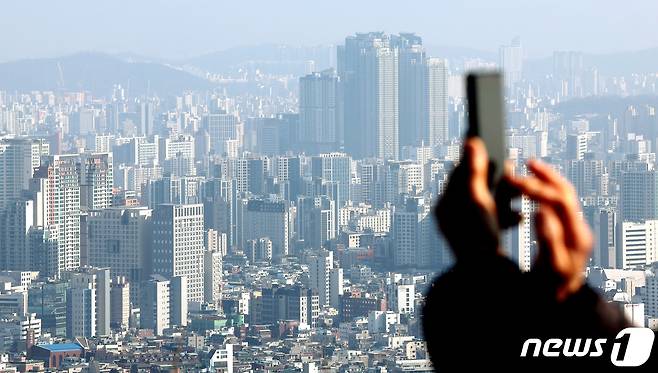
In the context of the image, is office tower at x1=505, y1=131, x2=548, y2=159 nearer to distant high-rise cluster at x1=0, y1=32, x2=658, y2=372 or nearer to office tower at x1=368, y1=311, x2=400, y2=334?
distant high-rise cluster at x1=0, y1=32, x2=658, y2=372

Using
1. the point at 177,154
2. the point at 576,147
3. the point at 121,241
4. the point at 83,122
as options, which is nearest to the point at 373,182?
the point at 576,147

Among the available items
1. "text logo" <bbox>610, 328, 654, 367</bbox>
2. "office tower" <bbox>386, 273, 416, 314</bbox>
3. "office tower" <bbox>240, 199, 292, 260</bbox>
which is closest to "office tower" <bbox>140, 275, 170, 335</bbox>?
"office tower" <bbox>386, 273, 416, 314</bbox>

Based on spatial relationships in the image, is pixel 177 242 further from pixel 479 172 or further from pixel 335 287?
pixel 479 172

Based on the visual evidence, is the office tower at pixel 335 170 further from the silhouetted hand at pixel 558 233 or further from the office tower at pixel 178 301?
the silhouetted hand at pixel 558 233

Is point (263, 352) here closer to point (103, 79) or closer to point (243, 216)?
point (243, 216)

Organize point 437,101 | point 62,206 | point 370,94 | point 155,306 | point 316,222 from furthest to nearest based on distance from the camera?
point 370,94 → point 437,101 → point 316,222 → point 62,206 → point 155,306

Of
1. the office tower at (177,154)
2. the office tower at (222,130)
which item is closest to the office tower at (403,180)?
the office tower at (177,154)
